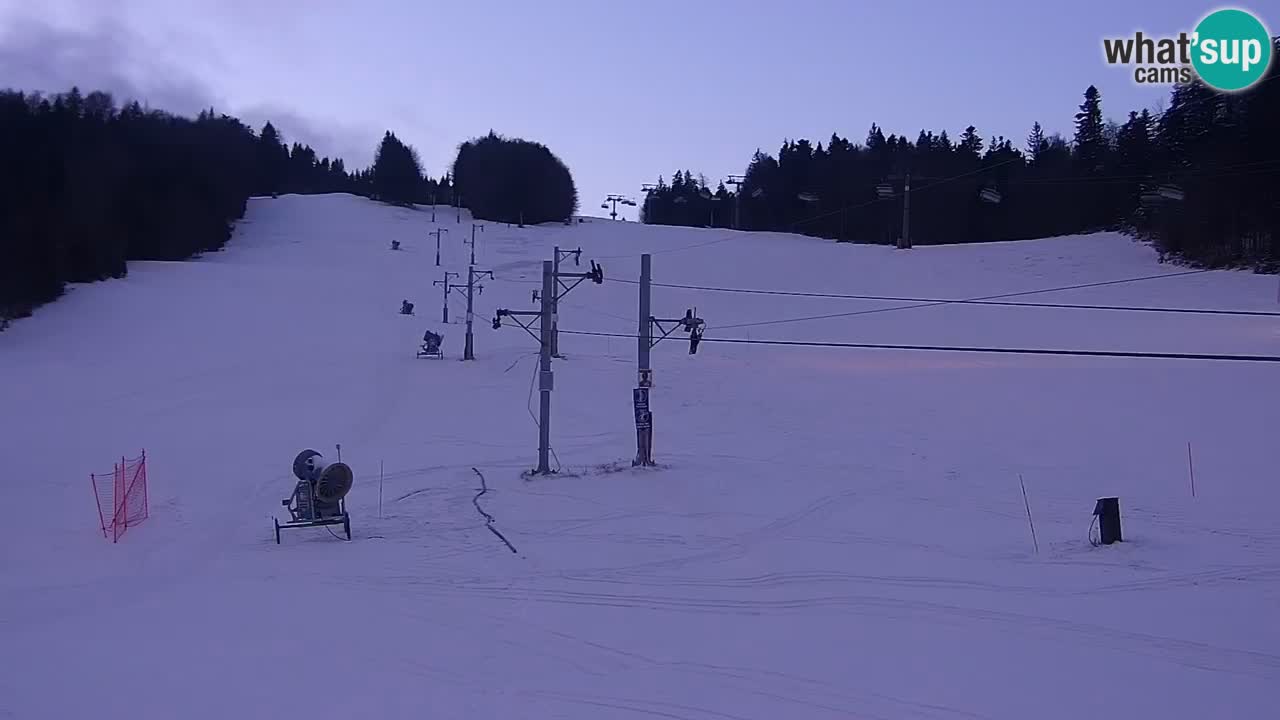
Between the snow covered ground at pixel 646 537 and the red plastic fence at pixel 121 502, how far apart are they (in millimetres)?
359

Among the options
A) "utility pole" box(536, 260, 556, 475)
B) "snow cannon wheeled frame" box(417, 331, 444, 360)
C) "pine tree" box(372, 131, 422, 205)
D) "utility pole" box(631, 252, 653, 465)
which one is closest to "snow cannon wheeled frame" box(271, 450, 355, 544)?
"utility pole" box(536, 260, 556, 475)

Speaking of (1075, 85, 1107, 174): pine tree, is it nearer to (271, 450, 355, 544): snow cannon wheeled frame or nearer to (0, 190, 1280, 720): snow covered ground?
(0, 190, 1280, 720): snow covered ground

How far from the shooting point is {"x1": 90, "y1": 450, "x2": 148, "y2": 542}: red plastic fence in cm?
1352

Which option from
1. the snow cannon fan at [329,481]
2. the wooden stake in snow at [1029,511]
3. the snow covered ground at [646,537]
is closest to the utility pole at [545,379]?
the snow covered ground at [646,537]

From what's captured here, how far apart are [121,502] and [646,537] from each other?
313 inches

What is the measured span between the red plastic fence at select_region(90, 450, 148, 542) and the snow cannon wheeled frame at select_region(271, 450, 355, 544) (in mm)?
2310

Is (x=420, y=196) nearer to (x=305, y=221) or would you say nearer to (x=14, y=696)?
(x=305, y=221)

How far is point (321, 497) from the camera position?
516 inches

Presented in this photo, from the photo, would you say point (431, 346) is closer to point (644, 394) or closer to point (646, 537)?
point (644, 394)

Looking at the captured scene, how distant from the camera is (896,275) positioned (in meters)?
58.6

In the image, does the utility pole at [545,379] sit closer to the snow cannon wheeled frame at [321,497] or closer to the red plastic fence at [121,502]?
the snow cannon wheeled frame at [321,497]

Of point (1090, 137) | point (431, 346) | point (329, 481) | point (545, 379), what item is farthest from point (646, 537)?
point (1090, 137)

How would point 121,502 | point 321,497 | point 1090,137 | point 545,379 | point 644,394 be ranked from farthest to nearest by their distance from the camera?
point 1090,137 → point 644,394 → point 545,379 → point 121,502 → point 321,497

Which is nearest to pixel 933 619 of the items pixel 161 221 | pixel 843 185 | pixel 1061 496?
pixel 1061 496
